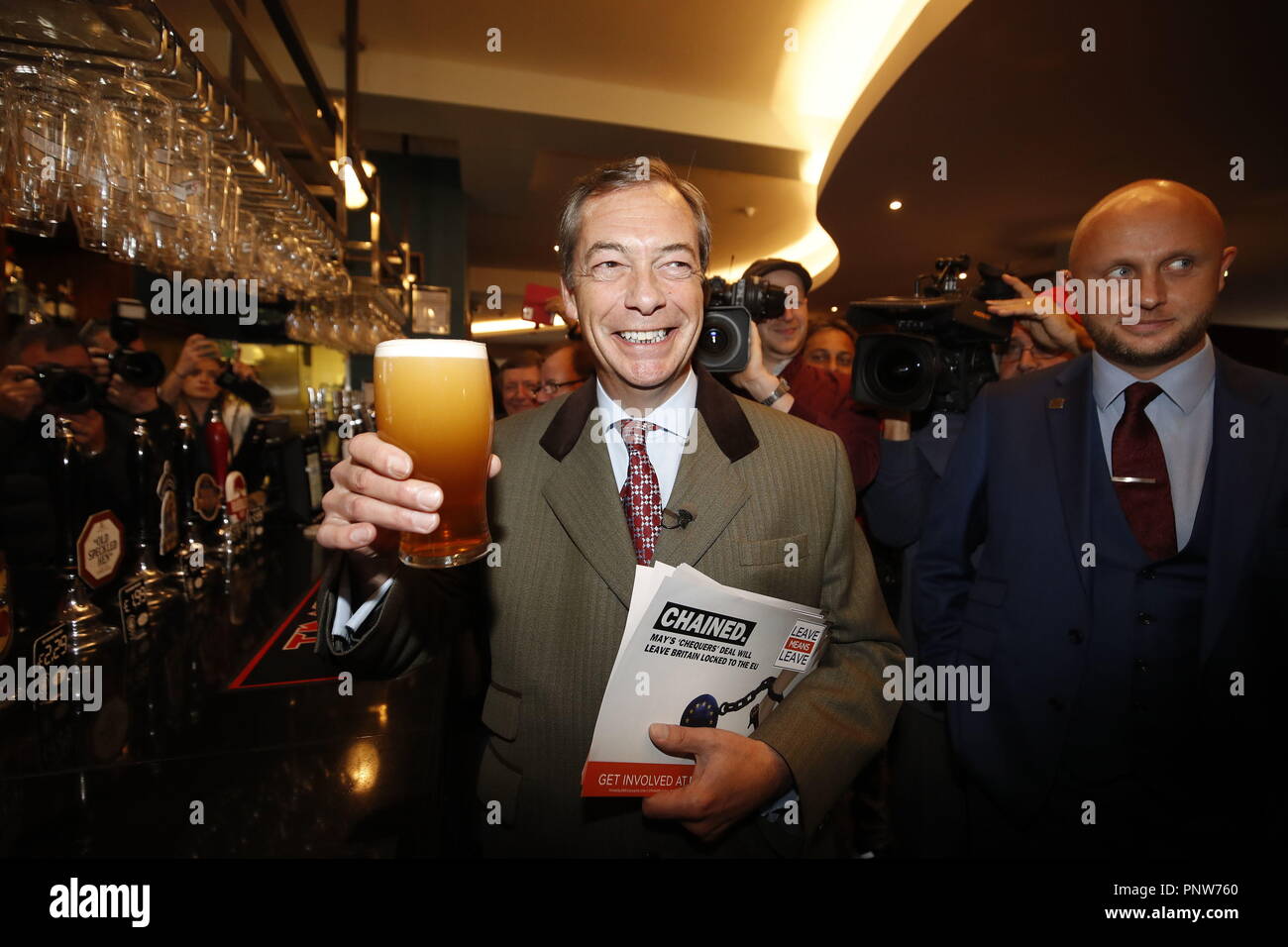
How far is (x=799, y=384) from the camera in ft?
7.23

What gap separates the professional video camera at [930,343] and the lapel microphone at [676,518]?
74 centimetres

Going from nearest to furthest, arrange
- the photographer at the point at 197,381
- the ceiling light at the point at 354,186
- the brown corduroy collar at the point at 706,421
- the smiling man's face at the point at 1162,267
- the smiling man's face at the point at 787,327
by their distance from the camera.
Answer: the brown corduroy collar at the point at 706,421 → the smiling man's face at the point at 1162,267 → the smiling man's face at the point at 787,327 → the ceiling light at the point at 354,186 → the photographer at the point at 197,381

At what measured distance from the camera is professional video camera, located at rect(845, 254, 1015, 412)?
1680 millimetres

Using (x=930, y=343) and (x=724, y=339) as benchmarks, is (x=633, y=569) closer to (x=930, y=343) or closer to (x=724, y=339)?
(x=724, y=339)

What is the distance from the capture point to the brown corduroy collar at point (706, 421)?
4.09 ft

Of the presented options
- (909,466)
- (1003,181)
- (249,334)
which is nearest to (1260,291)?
(1003,181)

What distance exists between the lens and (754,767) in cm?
105

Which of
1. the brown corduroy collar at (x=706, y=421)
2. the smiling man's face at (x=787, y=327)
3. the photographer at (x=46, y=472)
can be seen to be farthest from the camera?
the smiling man's face at (x=787, y=327)

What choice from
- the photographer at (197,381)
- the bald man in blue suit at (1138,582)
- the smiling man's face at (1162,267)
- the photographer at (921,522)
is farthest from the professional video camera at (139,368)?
the smiling man's face at (1162,267)

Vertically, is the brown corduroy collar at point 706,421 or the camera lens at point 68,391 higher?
the camera lens at point 68,391

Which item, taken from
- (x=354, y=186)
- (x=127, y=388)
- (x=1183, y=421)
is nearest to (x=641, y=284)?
(x=1183, y=421)

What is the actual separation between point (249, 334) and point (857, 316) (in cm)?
548

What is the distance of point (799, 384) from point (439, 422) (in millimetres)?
1618

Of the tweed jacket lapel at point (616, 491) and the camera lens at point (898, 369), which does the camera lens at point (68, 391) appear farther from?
the camera lens at point (898, 369)
